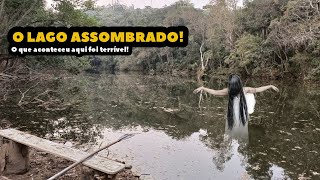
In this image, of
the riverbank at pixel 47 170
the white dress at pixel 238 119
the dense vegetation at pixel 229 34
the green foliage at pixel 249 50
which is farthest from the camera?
the green foliage at pixel 249 50

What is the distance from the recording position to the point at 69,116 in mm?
11594

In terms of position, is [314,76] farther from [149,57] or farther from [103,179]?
[149,57]

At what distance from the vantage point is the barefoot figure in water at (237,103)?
4.52m

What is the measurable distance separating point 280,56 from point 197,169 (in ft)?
87.8

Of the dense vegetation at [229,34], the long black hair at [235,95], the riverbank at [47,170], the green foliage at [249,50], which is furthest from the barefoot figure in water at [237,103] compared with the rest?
the green foliage at [249,50]

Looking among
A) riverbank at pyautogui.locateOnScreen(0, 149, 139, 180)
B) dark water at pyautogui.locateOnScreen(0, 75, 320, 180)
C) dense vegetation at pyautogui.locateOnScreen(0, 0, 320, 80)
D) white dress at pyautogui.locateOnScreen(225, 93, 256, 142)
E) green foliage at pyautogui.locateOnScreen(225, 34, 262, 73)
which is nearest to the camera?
white dress at pyautogui.locateOnScreen(225, 93, 256, 142)

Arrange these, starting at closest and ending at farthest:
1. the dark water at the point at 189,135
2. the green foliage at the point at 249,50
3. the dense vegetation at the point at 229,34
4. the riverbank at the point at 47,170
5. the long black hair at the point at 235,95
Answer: the long black hair at the point at 235,95 → the riverbank at the point at 47,170 → the dark water at the point at 189,135 → the dense vegetation at the point at 229,34 → the green foliage at the point at 249,50

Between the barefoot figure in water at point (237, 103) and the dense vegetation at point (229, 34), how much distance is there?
788 cm

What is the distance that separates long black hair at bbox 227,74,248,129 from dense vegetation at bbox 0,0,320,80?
7.90 m

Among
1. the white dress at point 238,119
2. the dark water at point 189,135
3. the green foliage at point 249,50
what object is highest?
the green foliage at point 249,50

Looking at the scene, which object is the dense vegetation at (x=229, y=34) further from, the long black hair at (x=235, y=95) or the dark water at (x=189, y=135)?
the long black hair at (x=235, y=95)

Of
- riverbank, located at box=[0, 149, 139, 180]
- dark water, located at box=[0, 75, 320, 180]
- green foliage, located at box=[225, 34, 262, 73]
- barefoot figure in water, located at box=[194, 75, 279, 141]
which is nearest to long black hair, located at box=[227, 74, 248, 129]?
barefoot figure in water, located at box=[194, 75, 279, 141]

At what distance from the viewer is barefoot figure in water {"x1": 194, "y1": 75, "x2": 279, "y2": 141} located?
4.52 metres

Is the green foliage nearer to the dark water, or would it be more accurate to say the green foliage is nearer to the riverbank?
the dark water
